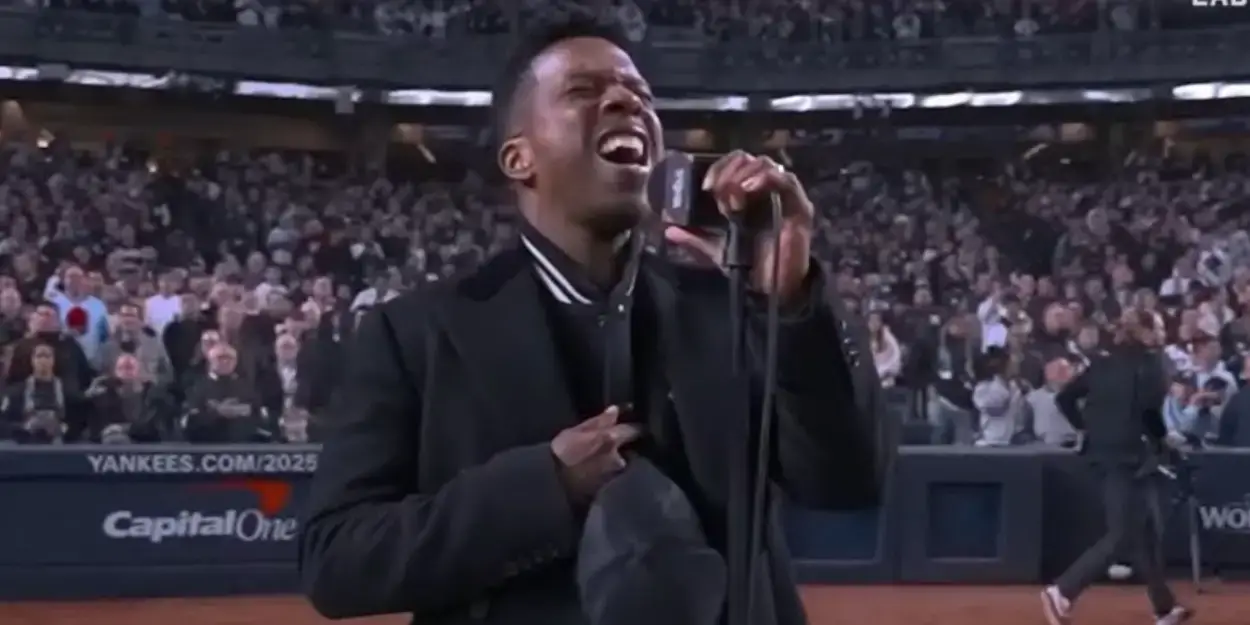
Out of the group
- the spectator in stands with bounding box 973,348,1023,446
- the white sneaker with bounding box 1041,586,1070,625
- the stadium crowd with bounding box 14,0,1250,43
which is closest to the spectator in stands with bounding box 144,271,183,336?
the spectator in stands with bounding box 973,348,1023,446

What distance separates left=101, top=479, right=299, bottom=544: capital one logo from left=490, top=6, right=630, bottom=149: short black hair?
9.47 m

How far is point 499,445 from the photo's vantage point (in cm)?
188

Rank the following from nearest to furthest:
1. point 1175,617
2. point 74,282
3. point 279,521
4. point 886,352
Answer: point 1175,617
point 279,521
point 74,282
point 886,352

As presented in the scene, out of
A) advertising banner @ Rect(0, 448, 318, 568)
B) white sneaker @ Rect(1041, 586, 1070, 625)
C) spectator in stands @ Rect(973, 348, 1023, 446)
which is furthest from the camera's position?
spectator in stands @ Rect(973, 348, 1023, 446)

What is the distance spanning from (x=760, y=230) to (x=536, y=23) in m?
0.43

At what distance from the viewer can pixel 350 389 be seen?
1.91m

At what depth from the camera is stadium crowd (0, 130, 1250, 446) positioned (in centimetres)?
1139

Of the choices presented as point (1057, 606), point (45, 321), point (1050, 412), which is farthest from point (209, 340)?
point (1050, 412)

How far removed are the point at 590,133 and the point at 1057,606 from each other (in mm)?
8294

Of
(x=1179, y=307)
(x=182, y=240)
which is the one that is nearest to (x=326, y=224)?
(x=182, y=240)

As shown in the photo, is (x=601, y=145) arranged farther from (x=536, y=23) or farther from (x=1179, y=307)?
(x=1179, y=307)

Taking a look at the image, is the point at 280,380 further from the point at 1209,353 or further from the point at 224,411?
the point at 1209,353

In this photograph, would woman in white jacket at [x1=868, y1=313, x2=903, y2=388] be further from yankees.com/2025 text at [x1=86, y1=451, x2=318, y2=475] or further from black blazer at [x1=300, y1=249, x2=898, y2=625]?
black blazer at [x1=300, y1=249, x2=898, y2=625]

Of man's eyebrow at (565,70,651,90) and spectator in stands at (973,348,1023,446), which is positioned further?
spectator in stands at (973,348,1023,446)
